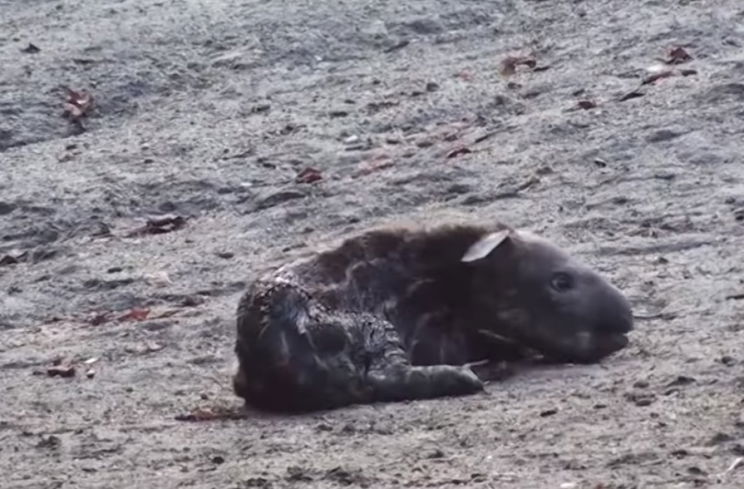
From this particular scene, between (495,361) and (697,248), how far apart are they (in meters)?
1.37

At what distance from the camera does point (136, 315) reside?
336 inches

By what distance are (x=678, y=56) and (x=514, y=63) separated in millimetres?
1101

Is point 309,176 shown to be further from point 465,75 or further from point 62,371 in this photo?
point 62,371

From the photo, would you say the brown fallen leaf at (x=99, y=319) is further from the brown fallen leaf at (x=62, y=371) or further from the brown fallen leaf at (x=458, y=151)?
the brown fallen leaf at (x=458, y=151)

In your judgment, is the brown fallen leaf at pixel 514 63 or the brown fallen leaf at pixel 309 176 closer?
the brown fallen leaf at pixel 309 176

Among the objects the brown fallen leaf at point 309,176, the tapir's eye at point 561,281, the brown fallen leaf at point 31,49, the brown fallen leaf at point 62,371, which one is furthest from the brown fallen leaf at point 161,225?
the tapir's eye at point 561,281

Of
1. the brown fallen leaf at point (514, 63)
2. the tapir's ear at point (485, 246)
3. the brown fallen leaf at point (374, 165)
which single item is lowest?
the brown fallen leaf at point (374, 165)

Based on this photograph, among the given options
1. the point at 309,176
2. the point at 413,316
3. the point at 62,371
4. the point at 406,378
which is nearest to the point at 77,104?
the point at 309,176

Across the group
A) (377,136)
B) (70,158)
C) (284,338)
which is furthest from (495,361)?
(70,158)

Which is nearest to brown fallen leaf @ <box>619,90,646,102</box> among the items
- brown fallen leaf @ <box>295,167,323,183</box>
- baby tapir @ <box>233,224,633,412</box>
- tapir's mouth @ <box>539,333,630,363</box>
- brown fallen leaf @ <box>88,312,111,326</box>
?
brown fallen leaf @ <box>295,167,323,183</box>

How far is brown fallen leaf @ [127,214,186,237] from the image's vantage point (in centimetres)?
1012

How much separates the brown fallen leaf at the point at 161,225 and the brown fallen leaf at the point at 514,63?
92.3 inches

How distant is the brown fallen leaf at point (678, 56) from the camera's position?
36.1ft

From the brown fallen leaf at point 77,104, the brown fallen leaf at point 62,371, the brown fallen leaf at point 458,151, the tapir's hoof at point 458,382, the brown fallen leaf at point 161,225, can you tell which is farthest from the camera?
the brown fallen leaf at point 77,104
